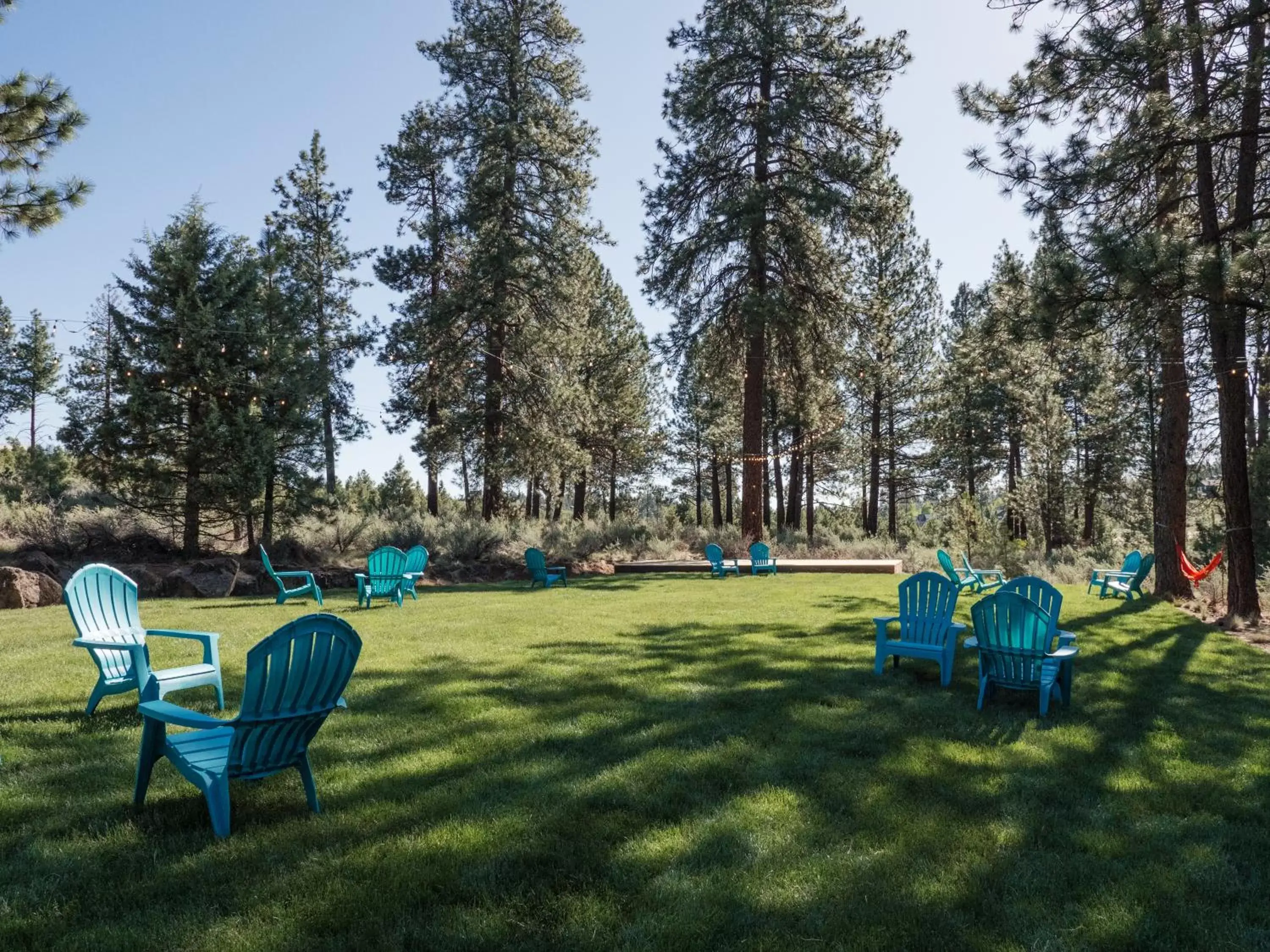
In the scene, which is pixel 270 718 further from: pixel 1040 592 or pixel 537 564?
pixel 537 564

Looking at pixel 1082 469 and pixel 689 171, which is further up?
pixel 689 171

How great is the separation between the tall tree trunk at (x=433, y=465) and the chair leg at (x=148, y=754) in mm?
18177

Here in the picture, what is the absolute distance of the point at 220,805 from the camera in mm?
3258

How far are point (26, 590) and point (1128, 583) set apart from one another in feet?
55.6

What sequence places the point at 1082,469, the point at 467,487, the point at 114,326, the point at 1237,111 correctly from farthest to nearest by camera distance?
the point at 467,487
the point at 1082,469
the point at 114,326
the point at 1237,111

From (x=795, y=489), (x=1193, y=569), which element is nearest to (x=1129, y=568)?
(x=1193, y=569)

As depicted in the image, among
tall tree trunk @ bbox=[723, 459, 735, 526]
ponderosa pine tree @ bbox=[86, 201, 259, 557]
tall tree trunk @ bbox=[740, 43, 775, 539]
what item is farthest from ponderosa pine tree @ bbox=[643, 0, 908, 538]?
tall tree trunk @ bbox=[723, 459, 735, 526]

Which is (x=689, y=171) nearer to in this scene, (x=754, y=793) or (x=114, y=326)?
(x=114, y=326)

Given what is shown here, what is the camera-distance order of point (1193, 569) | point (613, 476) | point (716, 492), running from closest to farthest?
point (1193, 569) → point (716, 492) → point (613, 476)

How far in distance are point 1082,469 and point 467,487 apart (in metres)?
27.6

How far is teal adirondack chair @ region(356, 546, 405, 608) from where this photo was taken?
424 inches

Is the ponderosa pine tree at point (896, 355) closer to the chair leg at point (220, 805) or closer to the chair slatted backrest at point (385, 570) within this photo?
the chair slatted backrest at point (385, 570)

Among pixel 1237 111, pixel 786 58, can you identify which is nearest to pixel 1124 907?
pixel 1237 111

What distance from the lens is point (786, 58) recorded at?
743 inches
